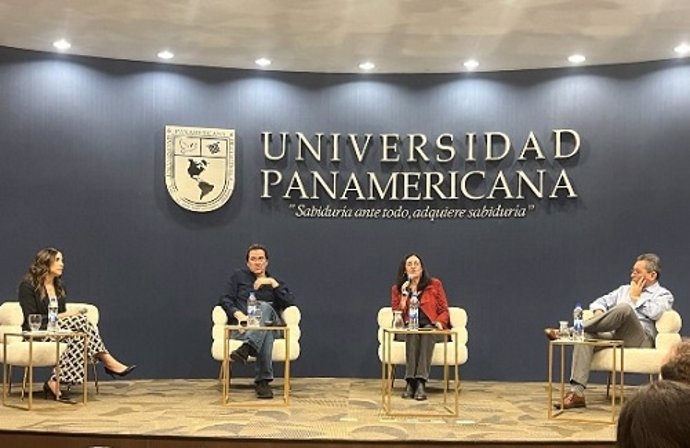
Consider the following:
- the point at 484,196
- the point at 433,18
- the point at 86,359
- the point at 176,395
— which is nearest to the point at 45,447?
the point at 86,359

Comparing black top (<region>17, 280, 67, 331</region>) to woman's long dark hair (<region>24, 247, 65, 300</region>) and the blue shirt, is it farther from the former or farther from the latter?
the blue shirt

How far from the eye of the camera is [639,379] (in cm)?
757

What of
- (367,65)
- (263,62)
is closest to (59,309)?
(263,62)

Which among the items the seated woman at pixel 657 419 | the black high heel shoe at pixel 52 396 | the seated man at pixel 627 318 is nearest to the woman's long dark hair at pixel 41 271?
the black high heel shoe at pixel 52 396

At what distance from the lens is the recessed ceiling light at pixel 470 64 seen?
302 inches

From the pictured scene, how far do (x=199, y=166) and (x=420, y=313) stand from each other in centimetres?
256

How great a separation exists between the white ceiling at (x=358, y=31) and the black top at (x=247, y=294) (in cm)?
200

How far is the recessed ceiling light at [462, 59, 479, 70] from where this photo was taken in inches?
302

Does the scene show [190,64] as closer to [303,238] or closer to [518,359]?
[303,238]

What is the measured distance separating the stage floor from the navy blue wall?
0.74m

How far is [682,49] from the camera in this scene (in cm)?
728

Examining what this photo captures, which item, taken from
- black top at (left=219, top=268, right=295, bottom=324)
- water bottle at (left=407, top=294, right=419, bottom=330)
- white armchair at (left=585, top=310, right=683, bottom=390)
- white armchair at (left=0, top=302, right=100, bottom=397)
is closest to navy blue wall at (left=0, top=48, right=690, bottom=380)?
white armchair at (left=0, top=302, right=100, bottom=397)

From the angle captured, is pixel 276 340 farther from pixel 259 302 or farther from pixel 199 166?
pixel 199 166

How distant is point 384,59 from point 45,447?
4.45m
